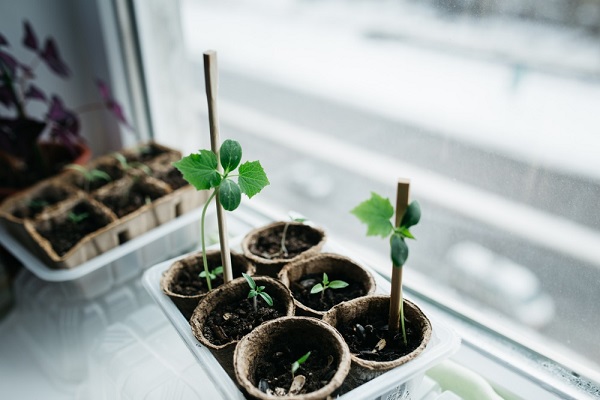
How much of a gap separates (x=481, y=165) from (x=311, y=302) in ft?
1.20

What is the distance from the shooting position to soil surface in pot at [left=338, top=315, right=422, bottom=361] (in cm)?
72

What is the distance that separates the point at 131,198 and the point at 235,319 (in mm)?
520

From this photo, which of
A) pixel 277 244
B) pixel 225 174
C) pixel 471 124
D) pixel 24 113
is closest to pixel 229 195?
pixel 225 174

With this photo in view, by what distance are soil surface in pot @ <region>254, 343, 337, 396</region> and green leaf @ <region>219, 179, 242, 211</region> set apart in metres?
0.22

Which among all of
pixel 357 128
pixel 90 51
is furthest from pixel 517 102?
pixel 90 51

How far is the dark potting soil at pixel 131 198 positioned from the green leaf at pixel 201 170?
442 millimetres

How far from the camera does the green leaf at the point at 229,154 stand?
0.73 metres

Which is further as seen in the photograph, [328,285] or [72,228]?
[72,228]

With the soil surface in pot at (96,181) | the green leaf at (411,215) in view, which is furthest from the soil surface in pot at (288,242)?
the soil surface in pot at (96,181)

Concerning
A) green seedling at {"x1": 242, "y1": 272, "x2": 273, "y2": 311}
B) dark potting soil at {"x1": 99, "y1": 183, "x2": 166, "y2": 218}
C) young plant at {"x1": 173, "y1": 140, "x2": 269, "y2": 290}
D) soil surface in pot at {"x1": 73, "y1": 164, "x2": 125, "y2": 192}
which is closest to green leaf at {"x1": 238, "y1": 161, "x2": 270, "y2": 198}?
young plant at {"x1": 173, "y1": 140, "x2": 269, "y2": 290}

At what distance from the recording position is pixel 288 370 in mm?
720

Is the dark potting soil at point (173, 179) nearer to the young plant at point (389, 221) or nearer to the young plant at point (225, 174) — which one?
the young plant at point (225, 174)

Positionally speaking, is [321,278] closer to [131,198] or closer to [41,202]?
[131,198]

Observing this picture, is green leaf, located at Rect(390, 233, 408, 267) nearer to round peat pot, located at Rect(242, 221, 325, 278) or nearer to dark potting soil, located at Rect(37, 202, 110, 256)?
round peat pot, located at Rect(242, 221, 325, 278)
